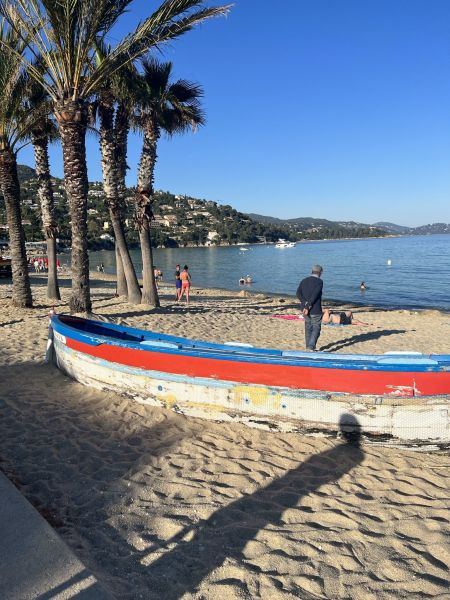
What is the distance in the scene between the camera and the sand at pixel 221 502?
115 inches

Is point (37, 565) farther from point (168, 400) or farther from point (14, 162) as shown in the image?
point (14, 162)

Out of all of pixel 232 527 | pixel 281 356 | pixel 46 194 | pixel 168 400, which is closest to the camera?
pixel 232 527

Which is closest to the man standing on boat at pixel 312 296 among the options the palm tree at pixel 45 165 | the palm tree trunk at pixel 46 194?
the palm tree at pixel 45 165

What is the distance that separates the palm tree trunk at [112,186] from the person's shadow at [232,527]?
10.9m

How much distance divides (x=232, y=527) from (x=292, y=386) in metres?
1.96

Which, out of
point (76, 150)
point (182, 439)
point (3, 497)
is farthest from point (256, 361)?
point (76, 150)

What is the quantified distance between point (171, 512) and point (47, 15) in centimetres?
1026

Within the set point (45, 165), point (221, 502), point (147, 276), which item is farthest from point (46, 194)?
point (221, 502)

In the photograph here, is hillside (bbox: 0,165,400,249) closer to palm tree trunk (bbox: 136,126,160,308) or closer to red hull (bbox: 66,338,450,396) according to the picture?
palm tree trunk (bbox: 136,126,160,308)

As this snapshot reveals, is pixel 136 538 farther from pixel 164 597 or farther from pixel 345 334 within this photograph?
pixel 345 334

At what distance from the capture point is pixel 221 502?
3797 millimetres

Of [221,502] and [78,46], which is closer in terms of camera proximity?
[221,502]

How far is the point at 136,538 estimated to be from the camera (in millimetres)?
3266

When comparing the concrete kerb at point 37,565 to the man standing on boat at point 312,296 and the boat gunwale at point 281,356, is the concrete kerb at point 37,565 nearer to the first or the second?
the boat gunwale at point 281,356
